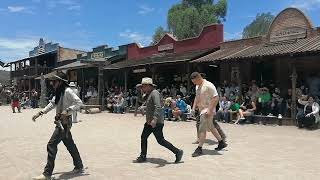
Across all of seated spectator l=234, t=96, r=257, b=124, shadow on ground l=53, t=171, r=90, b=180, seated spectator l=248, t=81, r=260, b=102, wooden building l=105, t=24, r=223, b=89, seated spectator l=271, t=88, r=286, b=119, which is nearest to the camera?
shadow on ground l=53, t=171, r=90, b=180

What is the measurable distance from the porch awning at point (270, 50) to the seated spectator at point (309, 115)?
1.71 m

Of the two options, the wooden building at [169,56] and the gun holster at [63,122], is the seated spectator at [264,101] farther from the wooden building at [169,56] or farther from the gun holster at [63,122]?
the gun holster at [63,122]

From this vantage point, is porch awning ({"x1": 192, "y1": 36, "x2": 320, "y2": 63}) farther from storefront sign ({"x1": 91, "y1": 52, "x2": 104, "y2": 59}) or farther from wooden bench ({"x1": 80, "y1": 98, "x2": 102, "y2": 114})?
storefront sign ({"x1": 91, "y1": 52, "x2": 104, "y2": 59})

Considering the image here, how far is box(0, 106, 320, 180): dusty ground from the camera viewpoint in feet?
24.2

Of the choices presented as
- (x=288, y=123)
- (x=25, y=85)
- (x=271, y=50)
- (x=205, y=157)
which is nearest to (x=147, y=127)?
(x=205, y=157)

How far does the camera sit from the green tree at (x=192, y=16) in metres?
45.5

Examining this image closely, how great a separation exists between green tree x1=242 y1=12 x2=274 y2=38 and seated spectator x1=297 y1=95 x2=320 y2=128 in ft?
138

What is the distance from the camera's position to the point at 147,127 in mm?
8133

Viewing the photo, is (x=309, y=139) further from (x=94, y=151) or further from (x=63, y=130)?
(x=63, y=130)

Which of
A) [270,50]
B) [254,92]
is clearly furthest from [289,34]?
[254,92]

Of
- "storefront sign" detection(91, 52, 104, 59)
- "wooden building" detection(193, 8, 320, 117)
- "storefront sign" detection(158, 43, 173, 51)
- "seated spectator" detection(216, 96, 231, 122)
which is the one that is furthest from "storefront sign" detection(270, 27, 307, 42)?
"storefront sign" detection(91, 52, 104, 59)

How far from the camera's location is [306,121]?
14117 mm

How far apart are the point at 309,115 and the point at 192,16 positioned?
3255 cm

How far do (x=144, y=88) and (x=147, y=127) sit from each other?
68 centimetres
